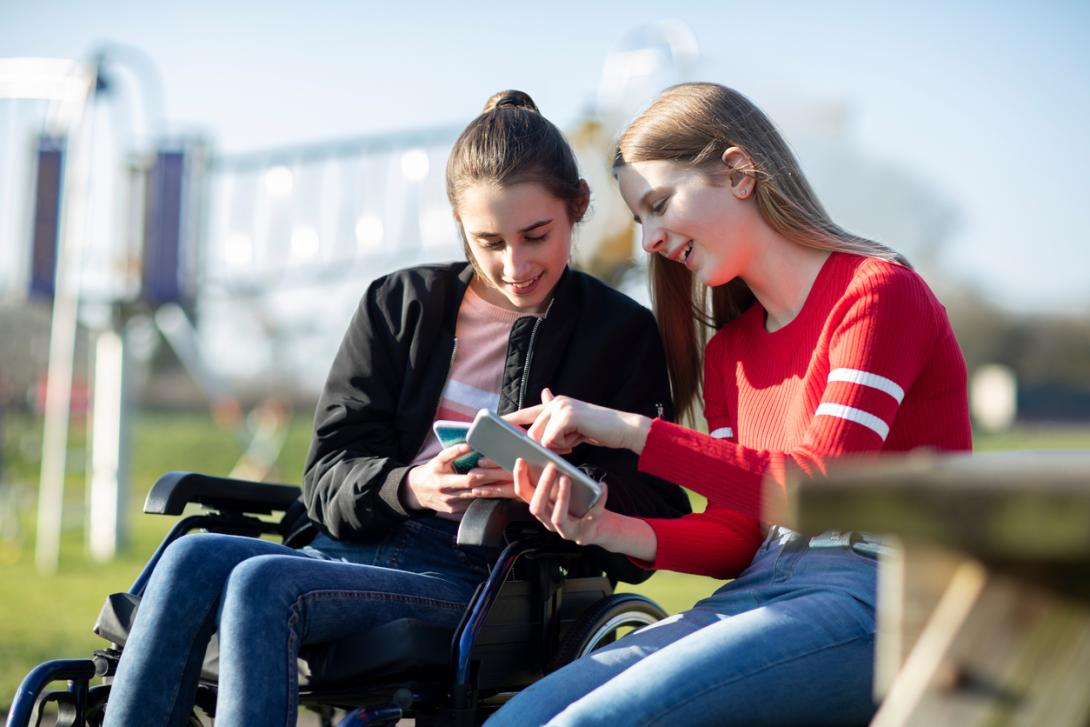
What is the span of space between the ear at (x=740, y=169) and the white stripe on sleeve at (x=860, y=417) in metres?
0.48

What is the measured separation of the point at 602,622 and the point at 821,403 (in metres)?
0.65

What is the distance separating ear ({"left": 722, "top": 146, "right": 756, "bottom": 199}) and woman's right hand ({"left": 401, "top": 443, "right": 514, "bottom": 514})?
2.16ft

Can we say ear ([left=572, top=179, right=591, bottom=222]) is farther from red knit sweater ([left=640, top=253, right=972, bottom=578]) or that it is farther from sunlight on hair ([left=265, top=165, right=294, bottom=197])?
sunlight on hair ([left=265, top=165, right=294, bottom=197])

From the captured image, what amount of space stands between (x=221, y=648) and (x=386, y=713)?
0.92 feet

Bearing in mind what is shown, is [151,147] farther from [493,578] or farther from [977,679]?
[977,679]

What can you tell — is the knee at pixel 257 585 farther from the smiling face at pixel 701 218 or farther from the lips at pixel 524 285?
the smiling face at pixel 701 218

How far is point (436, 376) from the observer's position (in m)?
2.52

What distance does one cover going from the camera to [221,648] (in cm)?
194

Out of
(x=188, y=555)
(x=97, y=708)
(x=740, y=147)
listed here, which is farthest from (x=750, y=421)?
(x=97, y=708)

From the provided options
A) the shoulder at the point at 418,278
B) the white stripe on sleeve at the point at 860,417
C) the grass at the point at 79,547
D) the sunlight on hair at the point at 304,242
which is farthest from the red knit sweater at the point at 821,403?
the sunlight on hair at the point at 304,242

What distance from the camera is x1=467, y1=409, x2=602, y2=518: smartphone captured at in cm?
191

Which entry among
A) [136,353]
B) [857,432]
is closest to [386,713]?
[857,432]

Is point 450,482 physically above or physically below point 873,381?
below

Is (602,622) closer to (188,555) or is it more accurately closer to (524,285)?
(524,285)
